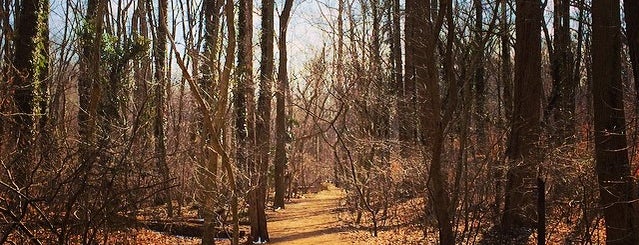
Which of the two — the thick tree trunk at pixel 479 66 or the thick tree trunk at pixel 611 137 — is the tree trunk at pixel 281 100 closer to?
the thick tree trunk at pixel 479 66

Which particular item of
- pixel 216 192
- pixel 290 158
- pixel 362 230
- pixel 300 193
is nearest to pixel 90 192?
pixel 216 192

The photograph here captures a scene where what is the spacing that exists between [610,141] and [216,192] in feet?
23.1

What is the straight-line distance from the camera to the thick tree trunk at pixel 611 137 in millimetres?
8562

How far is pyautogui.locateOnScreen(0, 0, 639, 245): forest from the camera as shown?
26.0 ft

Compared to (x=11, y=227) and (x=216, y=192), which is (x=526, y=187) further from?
(x=11, y=227)

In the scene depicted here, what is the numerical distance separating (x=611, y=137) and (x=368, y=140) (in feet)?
19.8

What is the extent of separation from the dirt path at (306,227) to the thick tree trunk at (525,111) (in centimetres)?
422

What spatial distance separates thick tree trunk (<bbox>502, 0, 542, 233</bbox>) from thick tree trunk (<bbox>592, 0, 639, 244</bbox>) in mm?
1797

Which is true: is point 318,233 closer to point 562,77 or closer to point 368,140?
point 368,140

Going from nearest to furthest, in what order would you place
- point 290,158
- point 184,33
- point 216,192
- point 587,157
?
point 587,157 → point 216,192 → point 184,33 → point 290,158

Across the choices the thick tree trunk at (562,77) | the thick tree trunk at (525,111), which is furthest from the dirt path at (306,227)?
the thick tree trunk at (562,77)

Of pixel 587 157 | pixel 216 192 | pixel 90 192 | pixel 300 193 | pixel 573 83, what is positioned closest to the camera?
pixel 90 192

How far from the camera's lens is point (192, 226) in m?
14.0

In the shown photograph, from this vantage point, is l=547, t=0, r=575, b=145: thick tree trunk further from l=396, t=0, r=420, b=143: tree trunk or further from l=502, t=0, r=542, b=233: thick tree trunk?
l=396, t=0, r=420, b=143: tree trunk
